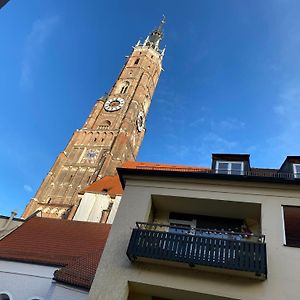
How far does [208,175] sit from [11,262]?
10834 millimetres

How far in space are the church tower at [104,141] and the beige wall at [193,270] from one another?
76.8 feet

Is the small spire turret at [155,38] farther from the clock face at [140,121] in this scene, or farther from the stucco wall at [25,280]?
the stucco wall at [25,280]

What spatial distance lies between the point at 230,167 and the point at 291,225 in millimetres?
3562

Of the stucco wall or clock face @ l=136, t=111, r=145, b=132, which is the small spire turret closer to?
clock face @ l=136, t=111, r=145, b=132

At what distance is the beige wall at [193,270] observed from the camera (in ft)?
30.9

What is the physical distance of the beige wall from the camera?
30.9 feet

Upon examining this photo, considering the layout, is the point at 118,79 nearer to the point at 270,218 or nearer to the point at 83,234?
the point at 83,234

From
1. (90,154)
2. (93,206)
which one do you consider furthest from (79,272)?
(90,154)

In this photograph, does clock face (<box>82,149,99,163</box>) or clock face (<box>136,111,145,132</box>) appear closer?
clock face (<box>82,149,99,163</box>)

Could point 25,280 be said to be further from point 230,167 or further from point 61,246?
point 230,167

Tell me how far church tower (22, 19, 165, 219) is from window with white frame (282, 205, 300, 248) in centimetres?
2643

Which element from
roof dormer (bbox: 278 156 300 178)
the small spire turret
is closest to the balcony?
roof dormer (bbox: 278 156 300 178)

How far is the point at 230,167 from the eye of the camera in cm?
1335

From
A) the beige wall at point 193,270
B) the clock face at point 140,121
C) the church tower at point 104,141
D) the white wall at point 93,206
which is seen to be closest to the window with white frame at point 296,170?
the beige wall at point 193,270
